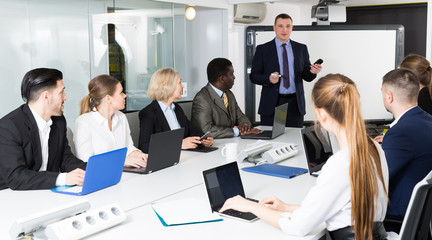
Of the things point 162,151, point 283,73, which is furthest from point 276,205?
point 283,73

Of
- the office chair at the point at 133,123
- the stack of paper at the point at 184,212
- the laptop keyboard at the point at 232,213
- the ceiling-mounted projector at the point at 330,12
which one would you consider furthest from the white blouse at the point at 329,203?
the ceiling-mounted projector at the point at 330,12

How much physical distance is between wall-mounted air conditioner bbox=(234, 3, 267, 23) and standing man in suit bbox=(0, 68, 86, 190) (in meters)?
4.09

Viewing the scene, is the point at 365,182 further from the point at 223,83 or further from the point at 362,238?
the point at 223,83

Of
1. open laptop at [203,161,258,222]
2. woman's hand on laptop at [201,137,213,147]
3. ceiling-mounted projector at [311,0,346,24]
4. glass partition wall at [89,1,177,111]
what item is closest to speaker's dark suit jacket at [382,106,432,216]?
open laptop at [203,161,258,222]

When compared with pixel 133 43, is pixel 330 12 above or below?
above

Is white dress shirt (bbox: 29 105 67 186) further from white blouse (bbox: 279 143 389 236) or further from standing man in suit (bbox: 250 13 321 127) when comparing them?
standing man in suit (bbox: 250 13 321 127)

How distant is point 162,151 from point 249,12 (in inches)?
176

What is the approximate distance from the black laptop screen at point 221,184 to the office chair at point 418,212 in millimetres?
720

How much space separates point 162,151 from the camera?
9.23 feet

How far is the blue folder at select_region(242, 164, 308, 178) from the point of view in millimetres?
2719

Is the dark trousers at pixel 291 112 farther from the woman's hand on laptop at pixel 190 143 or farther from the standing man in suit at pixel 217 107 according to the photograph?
the woman's hand on laptop at pixel 190 143

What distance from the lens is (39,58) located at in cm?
395

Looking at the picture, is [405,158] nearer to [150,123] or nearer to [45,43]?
[150,123]

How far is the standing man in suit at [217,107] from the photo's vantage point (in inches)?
162
